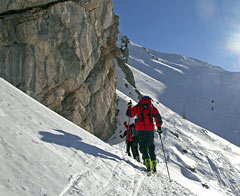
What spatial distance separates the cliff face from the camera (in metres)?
12.0

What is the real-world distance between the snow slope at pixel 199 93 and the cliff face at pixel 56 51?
35048mm

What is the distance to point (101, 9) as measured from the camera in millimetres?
17922

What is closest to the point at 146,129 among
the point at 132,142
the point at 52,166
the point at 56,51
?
the point at 52,166

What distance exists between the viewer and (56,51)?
531 inches

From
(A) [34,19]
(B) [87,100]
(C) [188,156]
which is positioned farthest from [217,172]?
(A) [34,19]

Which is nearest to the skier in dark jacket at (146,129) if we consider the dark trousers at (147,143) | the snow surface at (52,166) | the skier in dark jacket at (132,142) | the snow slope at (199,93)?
the dark trousers at (147,143)

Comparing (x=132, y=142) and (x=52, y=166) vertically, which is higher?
(x=52, y=166)

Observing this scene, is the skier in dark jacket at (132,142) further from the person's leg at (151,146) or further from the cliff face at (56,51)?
the cliff face at (56,51)

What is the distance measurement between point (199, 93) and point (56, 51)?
64.2 m

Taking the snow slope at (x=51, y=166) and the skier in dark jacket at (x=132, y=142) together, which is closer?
the snow slope at (x=51, y=166)

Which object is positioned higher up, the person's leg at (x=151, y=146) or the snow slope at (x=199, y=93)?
the snow slope at (x=199, y=93)

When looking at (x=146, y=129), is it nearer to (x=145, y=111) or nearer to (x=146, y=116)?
(x=146, y=116)

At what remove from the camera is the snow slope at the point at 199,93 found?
46531mm

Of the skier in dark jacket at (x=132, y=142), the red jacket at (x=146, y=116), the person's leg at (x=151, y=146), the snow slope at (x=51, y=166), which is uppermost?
the red jacket at (x=146, y=116)
